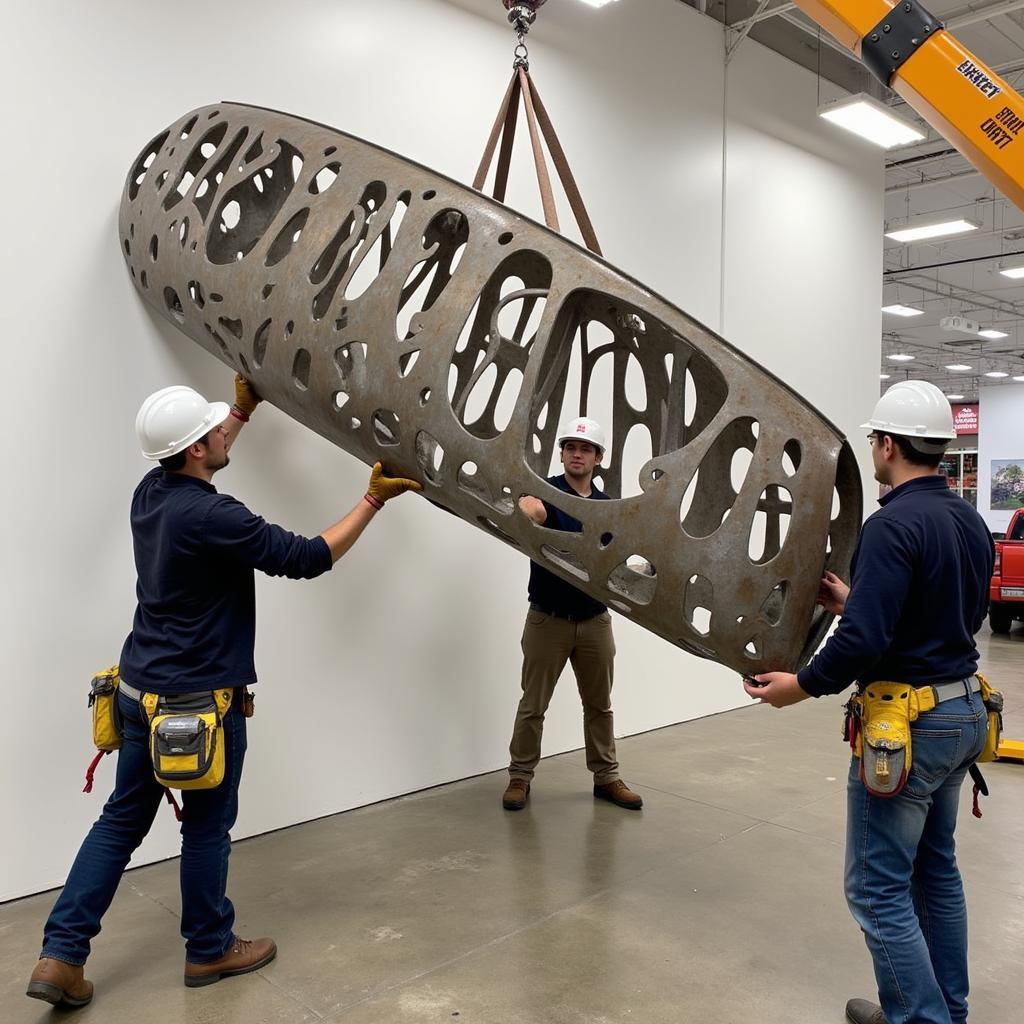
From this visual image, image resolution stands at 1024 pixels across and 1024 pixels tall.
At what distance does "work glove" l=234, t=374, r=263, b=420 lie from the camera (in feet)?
11.0

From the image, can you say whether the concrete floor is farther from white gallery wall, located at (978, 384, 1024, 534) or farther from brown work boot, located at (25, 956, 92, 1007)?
white gallery wall, located at (978, 384, 1024, 534)

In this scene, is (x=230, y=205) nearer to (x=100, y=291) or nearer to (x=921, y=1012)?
(x=100, y=291)

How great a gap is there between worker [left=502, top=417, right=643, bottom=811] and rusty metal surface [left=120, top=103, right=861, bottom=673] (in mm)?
1257

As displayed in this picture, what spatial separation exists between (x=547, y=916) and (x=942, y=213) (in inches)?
500

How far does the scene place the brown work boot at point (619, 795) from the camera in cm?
429

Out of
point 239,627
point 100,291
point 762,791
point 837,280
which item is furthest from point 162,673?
point 837,280

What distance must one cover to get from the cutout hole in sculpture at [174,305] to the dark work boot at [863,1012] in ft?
10.4

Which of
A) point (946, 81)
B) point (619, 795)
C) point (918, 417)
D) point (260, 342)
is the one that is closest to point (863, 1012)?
point (918, 417)

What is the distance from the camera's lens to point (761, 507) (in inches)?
111

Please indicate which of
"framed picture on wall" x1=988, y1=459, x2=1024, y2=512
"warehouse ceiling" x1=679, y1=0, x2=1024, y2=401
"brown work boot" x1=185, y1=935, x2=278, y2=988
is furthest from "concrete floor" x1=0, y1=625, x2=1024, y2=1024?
"framed picture on wall" x1=988, y1=459, x2=1024, y2=512

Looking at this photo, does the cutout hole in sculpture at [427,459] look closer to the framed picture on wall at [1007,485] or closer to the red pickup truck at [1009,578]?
the red pickup truck at [1009,578]

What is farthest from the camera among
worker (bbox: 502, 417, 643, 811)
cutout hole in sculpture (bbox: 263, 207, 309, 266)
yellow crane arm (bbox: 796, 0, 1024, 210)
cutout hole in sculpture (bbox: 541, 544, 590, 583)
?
worker (bbox: 502, 417, 643, 811)

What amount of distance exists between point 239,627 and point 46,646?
1139mm

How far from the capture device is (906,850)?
2316 mm
